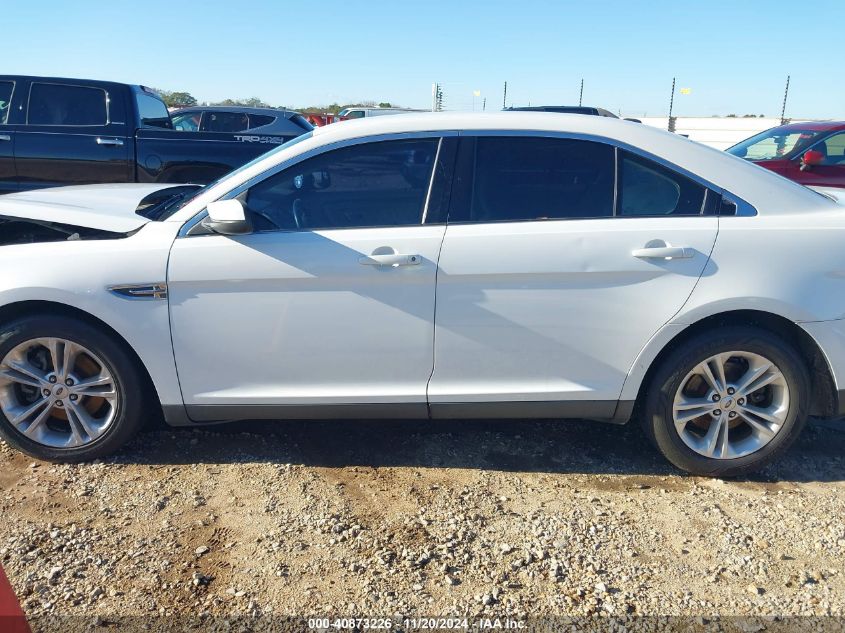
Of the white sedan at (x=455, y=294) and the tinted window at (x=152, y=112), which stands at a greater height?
the tinted window at (x=152, y=112)

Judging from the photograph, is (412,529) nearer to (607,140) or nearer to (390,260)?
(390,260)

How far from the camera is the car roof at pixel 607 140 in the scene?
3.20 meters

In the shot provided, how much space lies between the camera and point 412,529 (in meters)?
2.92

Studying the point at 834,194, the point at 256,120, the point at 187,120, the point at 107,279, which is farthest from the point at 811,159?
the point at 187,120

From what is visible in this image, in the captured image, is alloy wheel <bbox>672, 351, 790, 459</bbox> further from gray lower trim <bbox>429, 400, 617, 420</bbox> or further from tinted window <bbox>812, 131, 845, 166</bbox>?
tinted window <bbox>812, 131, 845, 166</bbox>

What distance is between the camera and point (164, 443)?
364 cm

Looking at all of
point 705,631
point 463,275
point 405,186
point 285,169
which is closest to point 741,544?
point 705,631

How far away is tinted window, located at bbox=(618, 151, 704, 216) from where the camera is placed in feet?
→ 10.5

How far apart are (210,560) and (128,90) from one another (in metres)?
6.03

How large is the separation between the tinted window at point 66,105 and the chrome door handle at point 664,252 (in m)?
6.06

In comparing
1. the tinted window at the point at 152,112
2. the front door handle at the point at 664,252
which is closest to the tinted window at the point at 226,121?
the tinted window at the point at 152,112

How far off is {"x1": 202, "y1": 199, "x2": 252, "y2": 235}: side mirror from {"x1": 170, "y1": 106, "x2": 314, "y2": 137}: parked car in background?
8125 millimetres

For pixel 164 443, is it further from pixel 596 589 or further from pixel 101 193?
pixel 596 589

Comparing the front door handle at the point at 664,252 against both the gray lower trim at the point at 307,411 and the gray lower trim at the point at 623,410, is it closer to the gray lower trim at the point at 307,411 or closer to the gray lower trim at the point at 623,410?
the gray lower trim at the point at 623,410
